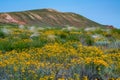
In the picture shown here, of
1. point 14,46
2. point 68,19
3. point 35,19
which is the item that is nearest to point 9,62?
point 14,46

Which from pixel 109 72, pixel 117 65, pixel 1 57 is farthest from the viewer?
pixel 1 57

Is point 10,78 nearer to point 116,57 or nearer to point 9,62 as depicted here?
point 9,62

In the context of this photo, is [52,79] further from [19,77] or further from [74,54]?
[74,54]

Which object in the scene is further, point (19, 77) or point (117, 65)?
point (117, 65)

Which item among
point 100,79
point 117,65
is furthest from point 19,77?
point 117,65

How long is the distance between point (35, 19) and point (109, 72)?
2292 inches

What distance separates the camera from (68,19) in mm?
72688

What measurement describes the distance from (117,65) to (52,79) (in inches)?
106

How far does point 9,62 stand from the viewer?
966cm

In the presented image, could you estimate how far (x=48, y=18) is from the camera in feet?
230

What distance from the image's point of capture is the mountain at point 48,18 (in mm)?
64500

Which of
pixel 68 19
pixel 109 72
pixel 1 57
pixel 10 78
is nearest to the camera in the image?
pixel 10 78

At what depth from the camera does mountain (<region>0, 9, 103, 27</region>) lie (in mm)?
64500

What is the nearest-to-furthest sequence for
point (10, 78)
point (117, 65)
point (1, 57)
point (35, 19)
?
point (10, 78) → point (117, 65) → point (1, 57) → point (35, 19)
